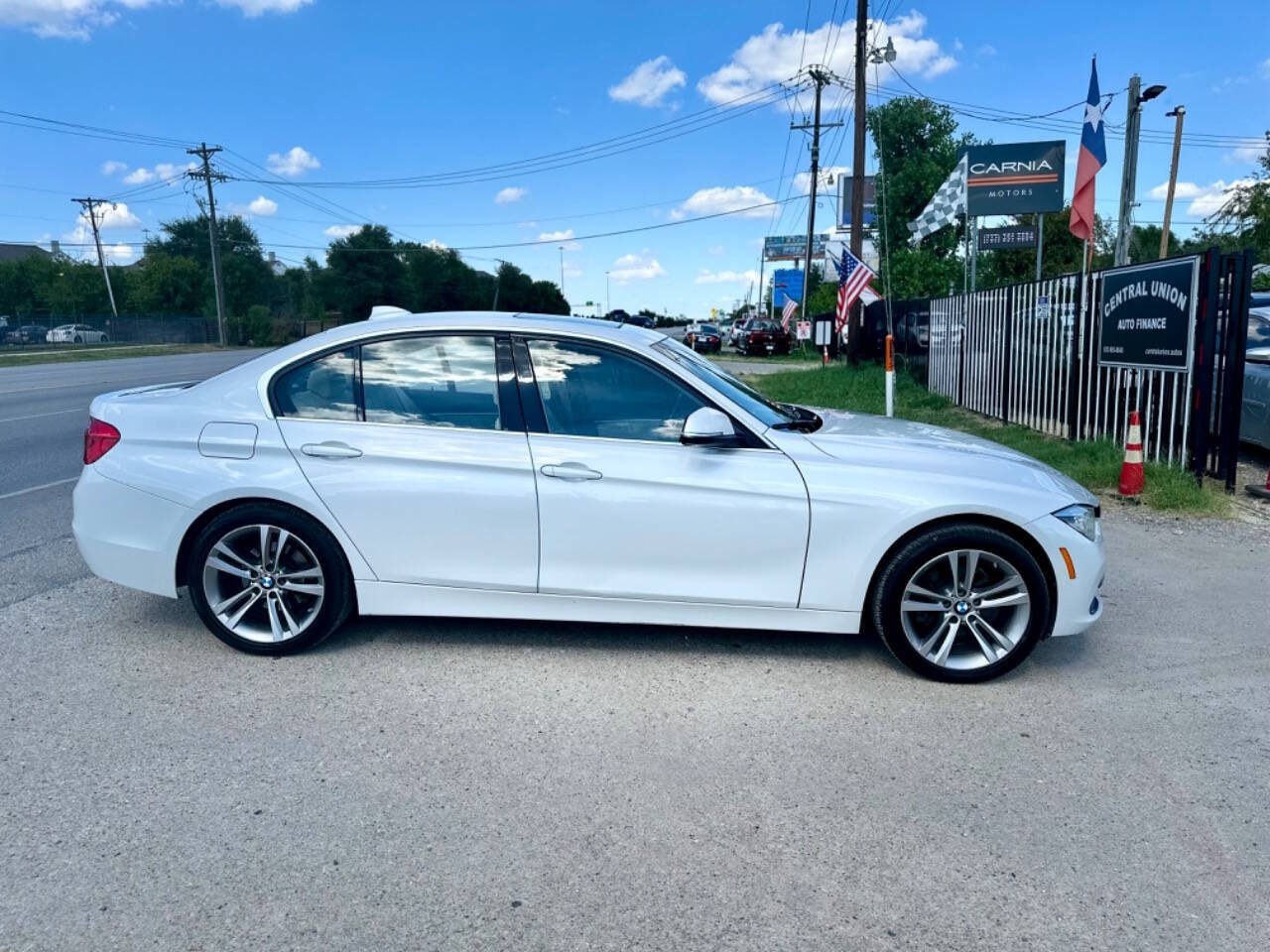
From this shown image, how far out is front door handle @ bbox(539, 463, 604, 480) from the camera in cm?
412

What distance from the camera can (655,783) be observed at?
10.9 feet

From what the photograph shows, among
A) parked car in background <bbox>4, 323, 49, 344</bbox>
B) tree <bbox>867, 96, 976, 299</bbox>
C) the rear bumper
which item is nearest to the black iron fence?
the rear bumper

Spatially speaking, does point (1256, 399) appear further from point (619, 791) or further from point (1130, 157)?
point (1130, 157)

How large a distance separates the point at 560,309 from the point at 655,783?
8598 centimetres

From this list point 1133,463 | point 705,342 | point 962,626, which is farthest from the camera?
point 705,342

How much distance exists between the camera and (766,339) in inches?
1578

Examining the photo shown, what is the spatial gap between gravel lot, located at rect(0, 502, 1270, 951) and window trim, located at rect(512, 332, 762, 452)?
1080 millimetres

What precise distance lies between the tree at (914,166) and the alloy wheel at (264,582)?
131 ft

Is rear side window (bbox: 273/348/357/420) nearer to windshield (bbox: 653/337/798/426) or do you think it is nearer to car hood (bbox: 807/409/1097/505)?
windshield (bbox: 653/337/798/426)

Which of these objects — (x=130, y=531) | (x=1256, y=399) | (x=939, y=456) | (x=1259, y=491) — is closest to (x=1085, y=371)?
(x=1256, y=399)

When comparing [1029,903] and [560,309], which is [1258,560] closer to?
[1029,903]

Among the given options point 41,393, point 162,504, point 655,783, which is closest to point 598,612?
point 655,783

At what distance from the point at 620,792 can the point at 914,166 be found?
4328 cm

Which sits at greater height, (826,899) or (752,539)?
(752,539)
